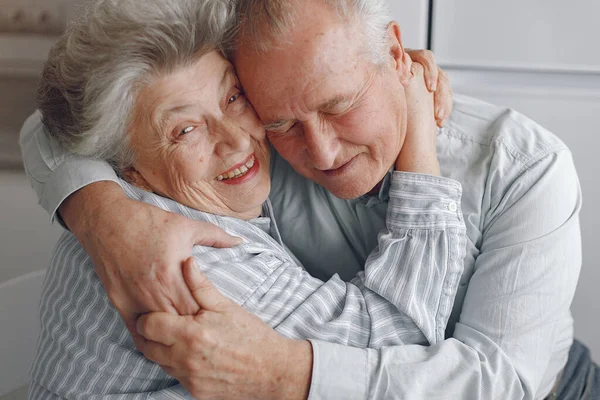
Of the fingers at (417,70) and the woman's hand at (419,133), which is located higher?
the fingers at (417,70)

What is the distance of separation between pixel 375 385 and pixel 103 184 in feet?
1.88

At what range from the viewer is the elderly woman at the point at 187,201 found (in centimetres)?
117

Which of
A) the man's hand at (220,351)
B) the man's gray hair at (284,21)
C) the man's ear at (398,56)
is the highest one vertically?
the man's gray hair at (284,21)

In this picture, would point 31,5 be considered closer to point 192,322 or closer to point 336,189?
point 336,189

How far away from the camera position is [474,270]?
134 cm

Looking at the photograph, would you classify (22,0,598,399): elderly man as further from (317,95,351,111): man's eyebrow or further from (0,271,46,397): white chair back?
(0,271,46,397): white chair back

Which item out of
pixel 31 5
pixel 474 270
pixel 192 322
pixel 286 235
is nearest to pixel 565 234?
pixel 474 270

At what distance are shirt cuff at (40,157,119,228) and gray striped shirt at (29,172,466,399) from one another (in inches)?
2.1

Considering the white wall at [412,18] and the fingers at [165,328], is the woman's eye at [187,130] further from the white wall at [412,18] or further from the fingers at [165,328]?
the white wall at [412,18]

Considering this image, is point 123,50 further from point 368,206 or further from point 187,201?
point 368,206

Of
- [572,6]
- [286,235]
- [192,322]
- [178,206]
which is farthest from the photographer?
[572,6]

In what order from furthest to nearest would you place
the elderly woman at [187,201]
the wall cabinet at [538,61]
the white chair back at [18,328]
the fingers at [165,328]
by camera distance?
the wall cabinet at [538,61], the white chair back at [18,328], the elderly woman at [187,201], the fingers at [165,328]

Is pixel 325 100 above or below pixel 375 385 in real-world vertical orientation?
above

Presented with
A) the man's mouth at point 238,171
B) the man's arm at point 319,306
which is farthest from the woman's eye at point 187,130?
the man's arm at point 319,306
